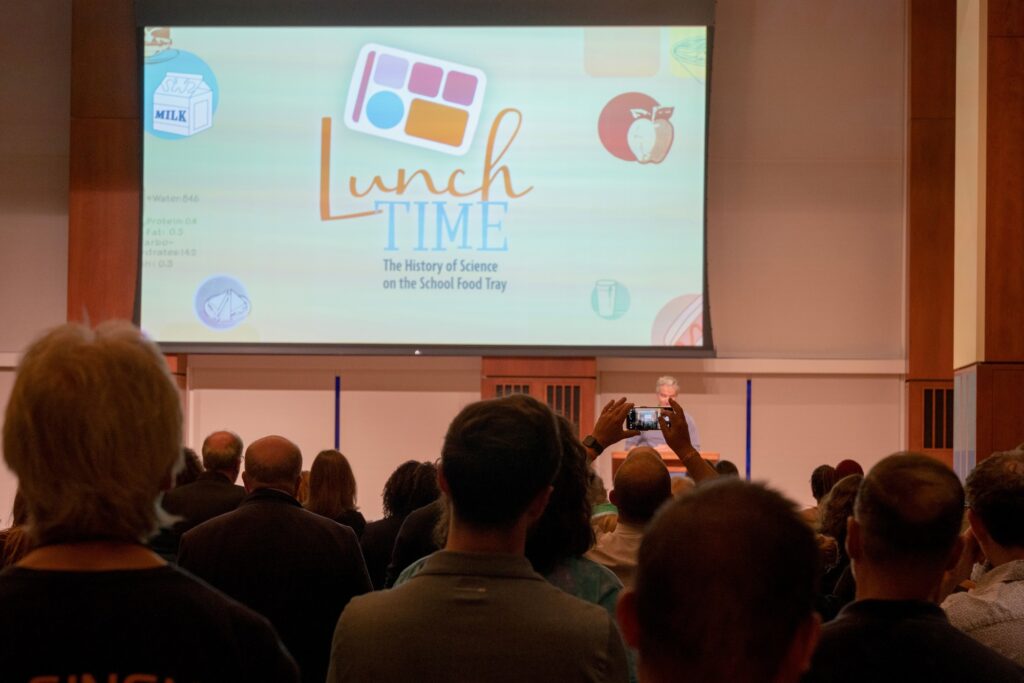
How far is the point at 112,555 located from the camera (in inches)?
51.4

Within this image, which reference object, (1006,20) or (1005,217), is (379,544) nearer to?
(1005,217)

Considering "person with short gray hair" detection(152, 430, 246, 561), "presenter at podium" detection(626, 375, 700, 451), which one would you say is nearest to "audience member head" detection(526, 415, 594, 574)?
"person with short gray hair" detection(152, 430, 246, 561)

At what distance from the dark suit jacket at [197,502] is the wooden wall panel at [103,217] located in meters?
5.50

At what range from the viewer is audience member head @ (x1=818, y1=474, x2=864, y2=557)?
10.9ft

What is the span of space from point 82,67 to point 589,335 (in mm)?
4595

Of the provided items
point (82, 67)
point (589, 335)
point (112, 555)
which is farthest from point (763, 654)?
point (82, 67)

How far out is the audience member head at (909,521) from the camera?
1.73 meters

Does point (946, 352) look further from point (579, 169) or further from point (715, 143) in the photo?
point (579, 169)

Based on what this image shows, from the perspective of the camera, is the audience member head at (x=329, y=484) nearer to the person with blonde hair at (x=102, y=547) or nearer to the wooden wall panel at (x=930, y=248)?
the person with blonde hair at (x=102, y=547)

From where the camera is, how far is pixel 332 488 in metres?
4.42

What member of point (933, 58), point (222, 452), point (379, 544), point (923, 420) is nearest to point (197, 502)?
point (222, 452)

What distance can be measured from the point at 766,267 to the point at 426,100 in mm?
3020

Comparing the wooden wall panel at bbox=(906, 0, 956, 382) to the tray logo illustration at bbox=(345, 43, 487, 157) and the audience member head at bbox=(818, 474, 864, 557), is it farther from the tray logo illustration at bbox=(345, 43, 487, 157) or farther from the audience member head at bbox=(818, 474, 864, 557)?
the audience member head at bbox=(818, 474, 864, 557)

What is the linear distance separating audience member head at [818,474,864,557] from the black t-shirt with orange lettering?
237cm
